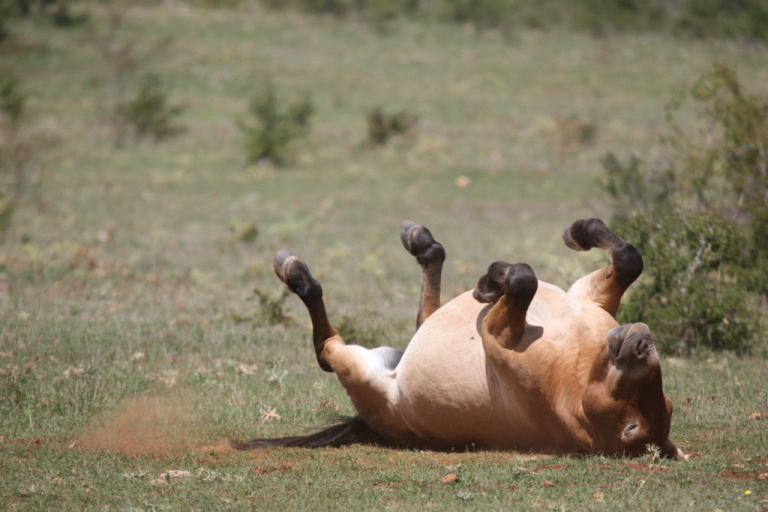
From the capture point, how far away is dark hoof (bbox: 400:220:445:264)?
624cm

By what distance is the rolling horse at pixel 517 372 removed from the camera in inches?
174

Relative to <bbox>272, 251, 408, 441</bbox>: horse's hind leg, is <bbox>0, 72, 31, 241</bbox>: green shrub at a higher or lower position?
higher

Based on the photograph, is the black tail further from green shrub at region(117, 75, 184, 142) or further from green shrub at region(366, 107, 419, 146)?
green shrub at region(117, 75, 184, 142)

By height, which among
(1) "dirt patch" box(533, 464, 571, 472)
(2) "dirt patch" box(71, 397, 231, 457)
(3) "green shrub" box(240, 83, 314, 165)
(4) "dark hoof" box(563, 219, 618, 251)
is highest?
(3) "green shrub" box(240, 83, 314, 165)

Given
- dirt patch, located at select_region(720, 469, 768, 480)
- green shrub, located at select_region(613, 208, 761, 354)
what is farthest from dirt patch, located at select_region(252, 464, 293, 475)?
green shrub, located at select_region(613, 208, 761, 354)

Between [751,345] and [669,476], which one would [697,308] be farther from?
[669,476]

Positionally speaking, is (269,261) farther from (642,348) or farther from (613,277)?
(642,348)

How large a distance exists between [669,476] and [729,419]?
1.63m

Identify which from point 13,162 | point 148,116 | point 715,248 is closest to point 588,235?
point 715,248

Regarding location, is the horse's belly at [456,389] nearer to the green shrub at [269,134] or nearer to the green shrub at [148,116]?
the green shrub at [269,134]

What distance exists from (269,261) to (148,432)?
→ 7.76m

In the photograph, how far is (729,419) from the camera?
5809mm

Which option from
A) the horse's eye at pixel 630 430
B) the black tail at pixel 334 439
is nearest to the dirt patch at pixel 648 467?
the horse's eye at pixel 630 430

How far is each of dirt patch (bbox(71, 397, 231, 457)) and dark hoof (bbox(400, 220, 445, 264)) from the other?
1.82 m
